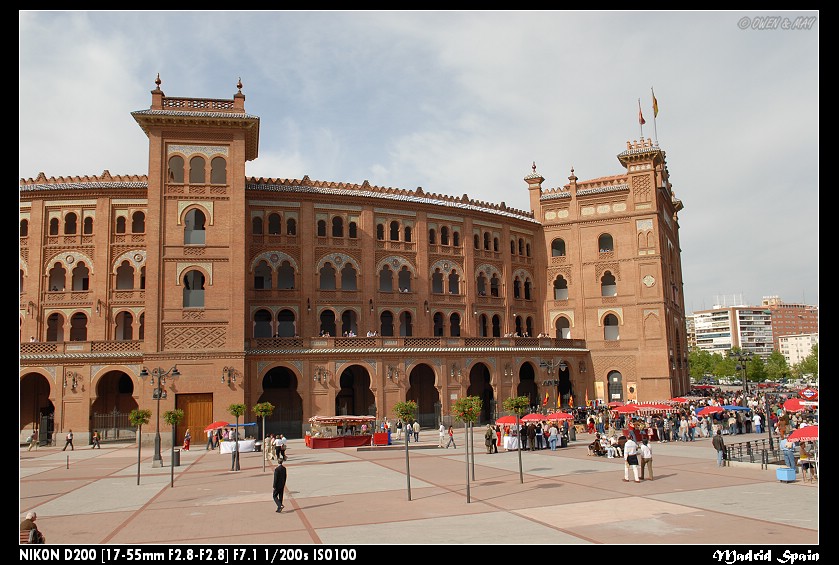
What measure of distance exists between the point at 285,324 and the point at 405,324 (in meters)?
9.19

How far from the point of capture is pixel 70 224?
45875 millimetres

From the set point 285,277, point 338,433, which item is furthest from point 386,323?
point 338,433

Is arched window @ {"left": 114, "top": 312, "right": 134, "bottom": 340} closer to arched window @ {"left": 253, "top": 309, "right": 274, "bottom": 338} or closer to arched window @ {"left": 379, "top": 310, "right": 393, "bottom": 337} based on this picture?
arched window @ {"left": 253, "top": 309, "right": 274, "bottom": 338}

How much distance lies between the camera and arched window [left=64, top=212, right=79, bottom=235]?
45812mm

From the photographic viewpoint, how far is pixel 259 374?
4284cm

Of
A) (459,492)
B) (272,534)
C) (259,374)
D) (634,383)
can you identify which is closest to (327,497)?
(459,492)

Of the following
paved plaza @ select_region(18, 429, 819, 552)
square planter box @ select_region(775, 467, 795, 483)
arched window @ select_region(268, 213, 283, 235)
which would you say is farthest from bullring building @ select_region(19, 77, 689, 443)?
square planter box @ select_region(775, 467, 795, 483)

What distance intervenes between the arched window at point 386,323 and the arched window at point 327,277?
181 inches

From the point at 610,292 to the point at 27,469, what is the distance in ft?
142

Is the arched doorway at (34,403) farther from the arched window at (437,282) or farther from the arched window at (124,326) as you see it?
the arched window at (437,282)

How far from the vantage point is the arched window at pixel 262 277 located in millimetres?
47188

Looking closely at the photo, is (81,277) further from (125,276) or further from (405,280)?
(405,280)

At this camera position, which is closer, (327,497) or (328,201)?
(327,497)
